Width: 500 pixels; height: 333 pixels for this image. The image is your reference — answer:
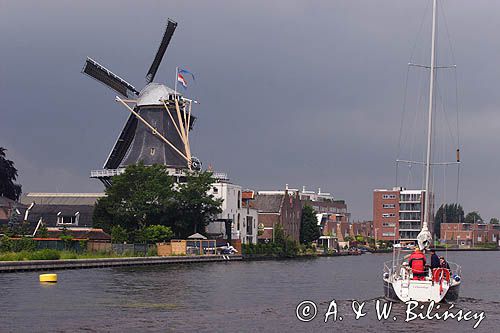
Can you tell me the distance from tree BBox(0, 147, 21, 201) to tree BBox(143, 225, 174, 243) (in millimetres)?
35918

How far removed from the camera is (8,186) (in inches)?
5630

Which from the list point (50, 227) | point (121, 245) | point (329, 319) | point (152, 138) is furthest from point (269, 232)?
point (329, 319)

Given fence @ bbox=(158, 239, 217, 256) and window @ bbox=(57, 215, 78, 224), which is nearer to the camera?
fence @ bbox=(158, 239, 217, 256)

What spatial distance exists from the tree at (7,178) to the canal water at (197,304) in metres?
65.9

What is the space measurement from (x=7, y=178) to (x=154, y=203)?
3230 cm

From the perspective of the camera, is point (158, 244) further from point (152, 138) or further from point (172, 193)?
point (152, 138)

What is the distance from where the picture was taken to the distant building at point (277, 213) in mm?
162375

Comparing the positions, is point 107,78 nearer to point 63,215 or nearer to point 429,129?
point 63,215

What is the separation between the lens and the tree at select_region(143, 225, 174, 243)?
115 m

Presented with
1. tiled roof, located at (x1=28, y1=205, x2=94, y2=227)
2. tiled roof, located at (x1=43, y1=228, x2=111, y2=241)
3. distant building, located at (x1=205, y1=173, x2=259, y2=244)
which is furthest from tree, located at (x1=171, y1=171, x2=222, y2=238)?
tiled roof, located at (x1=28, y1=205, x2=94, y2=227)

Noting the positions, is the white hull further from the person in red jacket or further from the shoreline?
the shoreline

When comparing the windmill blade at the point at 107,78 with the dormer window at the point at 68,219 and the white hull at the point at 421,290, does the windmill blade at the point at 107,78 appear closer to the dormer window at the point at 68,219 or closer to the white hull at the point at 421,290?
the dormer window at the point at 68,219

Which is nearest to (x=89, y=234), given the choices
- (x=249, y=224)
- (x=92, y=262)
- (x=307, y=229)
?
(x=92, y=262)

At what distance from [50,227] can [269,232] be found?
150 feet
